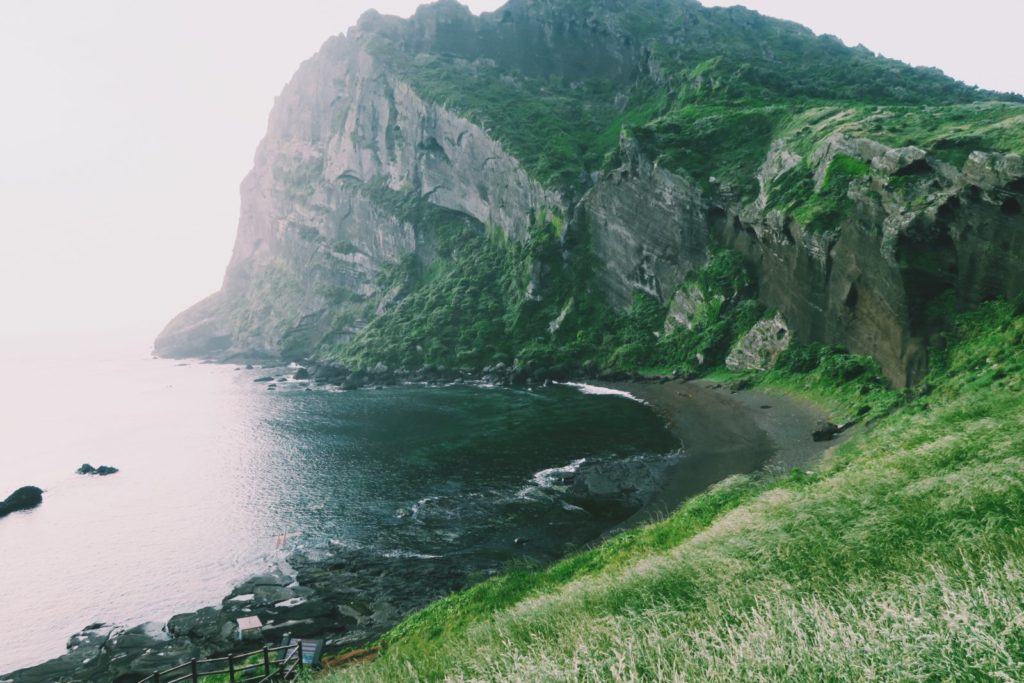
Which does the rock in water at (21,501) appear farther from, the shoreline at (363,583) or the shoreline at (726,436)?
the shoreline at (726,436)

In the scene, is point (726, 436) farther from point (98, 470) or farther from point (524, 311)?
point (98, 470)

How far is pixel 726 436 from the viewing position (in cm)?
4666

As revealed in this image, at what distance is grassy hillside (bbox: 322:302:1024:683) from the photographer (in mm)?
6395

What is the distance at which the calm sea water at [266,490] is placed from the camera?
34188 mm

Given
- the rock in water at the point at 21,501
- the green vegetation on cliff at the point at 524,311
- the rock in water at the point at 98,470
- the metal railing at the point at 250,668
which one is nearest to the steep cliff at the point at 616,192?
the green vegetation on cliff at the point at 524,311

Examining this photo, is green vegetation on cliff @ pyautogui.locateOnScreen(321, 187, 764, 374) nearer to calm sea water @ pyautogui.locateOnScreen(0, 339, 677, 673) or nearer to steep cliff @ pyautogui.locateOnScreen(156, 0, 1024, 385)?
steep cliff @ pyautogui.locateOnScreen(156, 0, 1024, 385)

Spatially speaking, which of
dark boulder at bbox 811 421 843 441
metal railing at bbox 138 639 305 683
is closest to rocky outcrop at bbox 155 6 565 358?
dark boulder at bbox 811 421 843 441

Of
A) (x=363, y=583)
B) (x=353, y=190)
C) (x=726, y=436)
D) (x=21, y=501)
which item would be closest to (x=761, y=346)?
(x=726, y=436)

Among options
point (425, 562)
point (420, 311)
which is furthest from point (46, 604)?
point (420, 311)

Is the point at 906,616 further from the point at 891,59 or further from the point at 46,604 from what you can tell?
the point at 891,59

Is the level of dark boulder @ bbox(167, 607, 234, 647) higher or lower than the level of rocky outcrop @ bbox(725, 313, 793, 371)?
lower

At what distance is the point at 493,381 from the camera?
298 feet

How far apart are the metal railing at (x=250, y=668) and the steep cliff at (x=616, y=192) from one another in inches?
1750

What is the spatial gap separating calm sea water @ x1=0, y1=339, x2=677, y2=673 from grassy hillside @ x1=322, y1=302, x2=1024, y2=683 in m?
16.7
